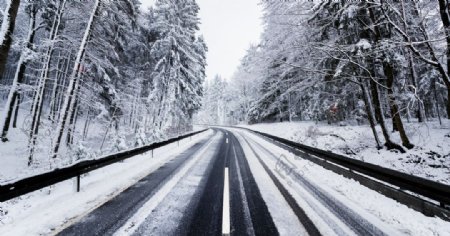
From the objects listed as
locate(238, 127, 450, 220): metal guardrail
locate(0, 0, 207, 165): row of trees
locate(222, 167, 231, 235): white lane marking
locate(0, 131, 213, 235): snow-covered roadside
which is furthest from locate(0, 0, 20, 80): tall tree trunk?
locate(238, 127, 450, 220): metal guardrail

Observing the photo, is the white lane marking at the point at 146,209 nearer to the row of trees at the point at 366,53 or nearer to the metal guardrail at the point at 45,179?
the metal guardrail at the point at 45,179

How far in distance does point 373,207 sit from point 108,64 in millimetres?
14933

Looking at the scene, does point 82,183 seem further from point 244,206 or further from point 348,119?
point 348,119

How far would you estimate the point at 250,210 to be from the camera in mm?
4703

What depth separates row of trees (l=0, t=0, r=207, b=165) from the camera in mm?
12023

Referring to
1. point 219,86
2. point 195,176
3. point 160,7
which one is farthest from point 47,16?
point 219,86

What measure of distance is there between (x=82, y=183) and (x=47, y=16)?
14.2 meters

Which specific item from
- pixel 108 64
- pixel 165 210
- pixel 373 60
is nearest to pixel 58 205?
pixel 165 210

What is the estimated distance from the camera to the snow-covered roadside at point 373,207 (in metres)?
3.92

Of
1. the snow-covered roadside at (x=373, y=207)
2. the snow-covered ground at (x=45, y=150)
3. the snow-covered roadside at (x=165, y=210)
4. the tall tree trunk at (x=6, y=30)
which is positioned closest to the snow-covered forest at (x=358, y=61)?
the snow-covered roadside at (x=373, y=207)

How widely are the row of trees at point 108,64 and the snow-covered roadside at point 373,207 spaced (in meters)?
9.34

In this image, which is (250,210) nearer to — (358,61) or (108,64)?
(358,61)

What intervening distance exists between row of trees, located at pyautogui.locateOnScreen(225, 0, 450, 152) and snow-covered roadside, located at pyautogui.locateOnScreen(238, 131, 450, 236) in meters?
2.82

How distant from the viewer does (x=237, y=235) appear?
3625mm
